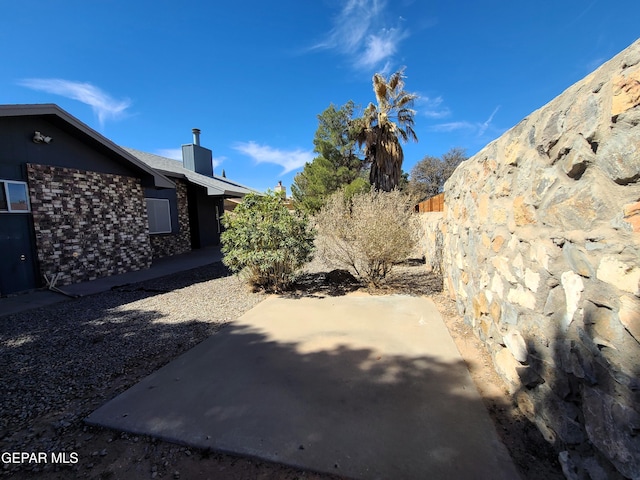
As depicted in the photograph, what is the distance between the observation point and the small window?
1084cm

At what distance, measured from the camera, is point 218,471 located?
5.94ft

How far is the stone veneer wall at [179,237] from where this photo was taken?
1106cm

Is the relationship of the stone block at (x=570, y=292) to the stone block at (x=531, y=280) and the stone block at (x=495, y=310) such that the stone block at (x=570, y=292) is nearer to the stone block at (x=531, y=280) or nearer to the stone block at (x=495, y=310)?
the stone block at (x=531, y=280)

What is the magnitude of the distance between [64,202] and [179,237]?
17.5 feet

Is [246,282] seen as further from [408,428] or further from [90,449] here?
[408,428]

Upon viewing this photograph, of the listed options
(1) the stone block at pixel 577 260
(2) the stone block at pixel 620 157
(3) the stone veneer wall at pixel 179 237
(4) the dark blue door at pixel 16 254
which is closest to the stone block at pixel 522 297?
(1) the stone block at pixel 577 260

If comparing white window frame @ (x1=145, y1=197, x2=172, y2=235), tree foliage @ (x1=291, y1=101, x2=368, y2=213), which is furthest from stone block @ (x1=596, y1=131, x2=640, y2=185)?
tree foliage @ (x1=291, y1=101, x2=368, y2=213)

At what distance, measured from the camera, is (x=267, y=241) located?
5.55 metres

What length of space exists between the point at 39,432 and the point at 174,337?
1.69 m

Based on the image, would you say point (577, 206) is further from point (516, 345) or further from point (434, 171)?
point (434, 171)

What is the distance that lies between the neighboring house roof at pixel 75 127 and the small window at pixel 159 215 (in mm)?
2287

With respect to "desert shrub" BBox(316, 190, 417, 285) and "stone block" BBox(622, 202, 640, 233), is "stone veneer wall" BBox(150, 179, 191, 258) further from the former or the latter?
"stone block" BBox(622, 202, 640, 233)

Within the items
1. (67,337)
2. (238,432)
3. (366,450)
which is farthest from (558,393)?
(67,337)

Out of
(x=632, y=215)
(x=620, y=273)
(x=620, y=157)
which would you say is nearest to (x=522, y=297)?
(x=620, y=273)
